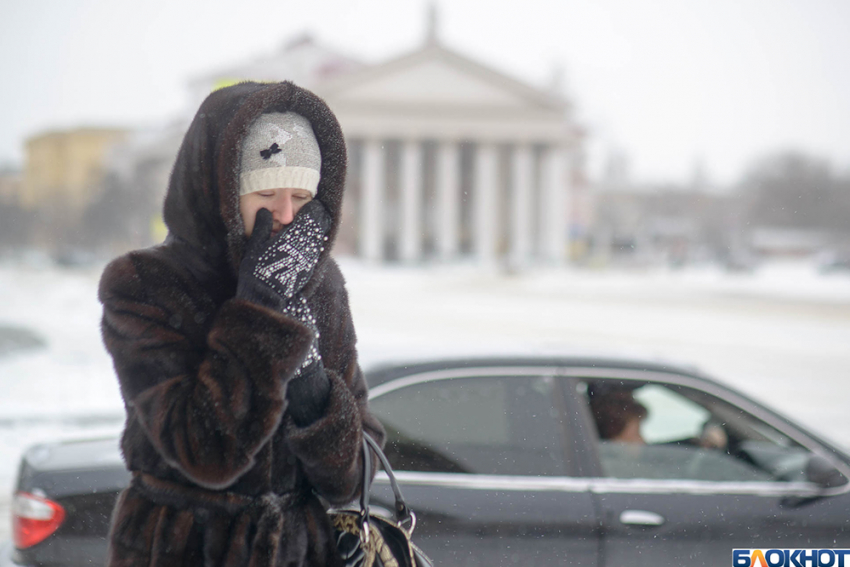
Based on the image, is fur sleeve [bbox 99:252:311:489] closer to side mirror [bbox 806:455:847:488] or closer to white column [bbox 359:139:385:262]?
side mirror [bbox 806:455:847:488]

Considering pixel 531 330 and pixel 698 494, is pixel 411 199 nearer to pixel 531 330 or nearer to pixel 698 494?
pixel 531 330

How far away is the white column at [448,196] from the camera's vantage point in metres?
57.1

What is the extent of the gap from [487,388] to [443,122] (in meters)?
54.7

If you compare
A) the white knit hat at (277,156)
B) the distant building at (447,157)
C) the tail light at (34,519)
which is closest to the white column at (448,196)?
the distant building at (447,157)

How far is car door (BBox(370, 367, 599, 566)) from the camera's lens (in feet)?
8.57

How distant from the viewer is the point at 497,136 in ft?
189

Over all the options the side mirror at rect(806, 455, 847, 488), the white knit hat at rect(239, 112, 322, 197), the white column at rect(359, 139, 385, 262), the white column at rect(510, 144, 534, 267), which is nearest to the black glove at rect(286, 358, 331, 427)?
the white knit hat at rect(239, 112, 322, 197)

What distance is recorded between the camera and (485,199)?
58625 millimetres

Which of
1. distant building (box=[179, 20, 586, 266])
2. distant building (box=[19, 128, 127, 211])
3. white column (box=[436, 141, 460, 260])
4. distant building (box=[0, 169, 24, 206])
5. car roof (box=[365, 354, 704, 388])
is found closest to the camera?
car roof (box=[365, 354, 704, 388])

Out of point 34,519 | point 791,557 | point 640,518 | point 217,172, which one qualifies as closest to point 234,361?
point 217,172

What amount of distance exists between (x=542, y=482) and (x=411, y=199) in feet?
183

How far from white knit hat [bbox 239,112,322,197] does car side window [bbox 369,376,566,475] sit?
1.29 meters

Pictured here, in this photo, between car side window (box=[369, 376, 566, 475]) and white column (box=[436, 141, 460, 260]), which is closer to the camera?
car side window (box=[369, 376, 566, 475])

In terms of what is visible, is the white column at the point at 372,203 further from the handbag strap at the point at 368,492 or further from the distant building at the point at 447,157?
the handbag strap at the point at 368,492
